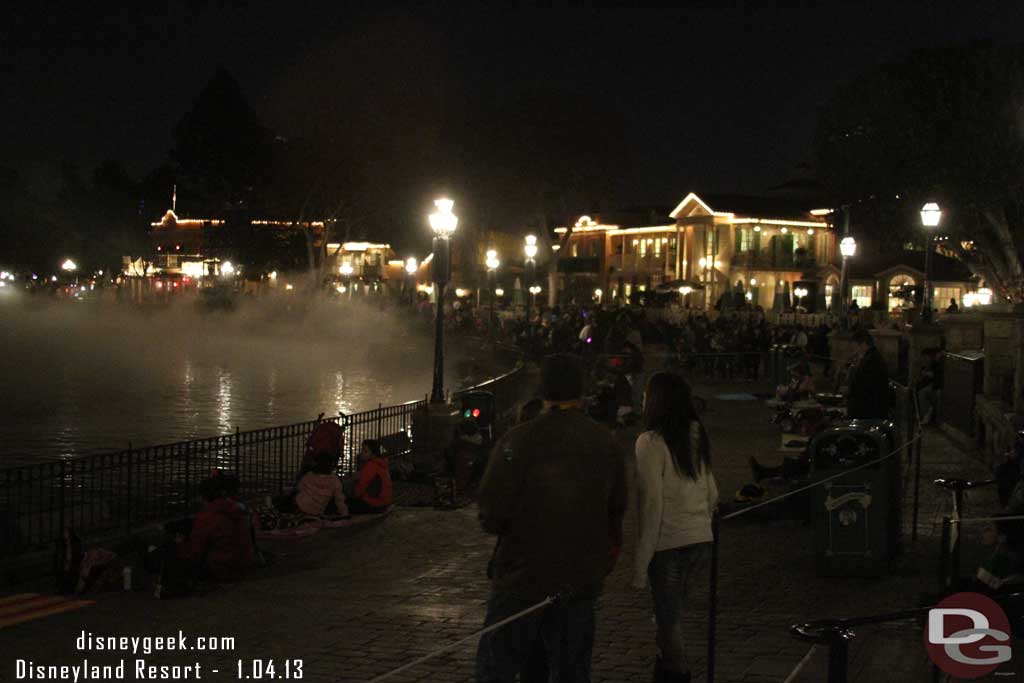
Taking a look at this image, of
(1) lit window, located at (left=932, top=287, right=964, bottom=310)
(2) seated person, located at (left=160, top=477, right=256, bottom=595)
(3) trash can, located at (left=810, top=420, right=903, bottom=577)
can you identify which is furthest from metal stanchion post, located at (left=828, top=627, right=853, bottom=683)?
(1) lit window, located at (left=932, top=287, right=964, bottom=310)

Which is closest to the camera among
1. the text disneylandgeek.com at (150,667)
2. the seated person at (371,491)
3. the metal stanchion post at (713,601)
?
the metal stanchion post at (713,601)

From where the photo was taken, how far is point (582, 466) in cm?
467

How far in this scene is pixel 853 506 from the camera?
863 centimetres

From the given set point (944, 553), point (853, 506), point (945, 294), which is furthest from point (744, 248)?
point (944, 553)

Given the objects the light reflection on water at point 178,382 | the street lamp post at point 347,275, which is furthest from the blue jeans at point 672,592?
the street lamp post at point 347,275

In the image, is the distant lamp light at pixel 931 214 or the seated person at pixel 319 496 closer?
the seated person at pixel 319 496

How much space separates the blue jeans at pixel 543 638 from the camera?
4.61 metres

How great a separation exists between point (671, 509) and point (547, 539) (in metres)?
1.43

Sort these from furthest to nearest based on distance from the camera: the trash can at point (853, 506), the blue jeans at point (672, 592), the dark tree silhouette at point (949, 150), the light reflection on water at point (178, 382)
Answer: the dark tree silhouette at point (949, 150), the light reflection on water at point (178, 382), the trash can at point (853, 506), the blue jeans at point (672, 592)

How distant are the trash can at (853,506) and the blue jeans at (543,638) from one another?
14.7ft

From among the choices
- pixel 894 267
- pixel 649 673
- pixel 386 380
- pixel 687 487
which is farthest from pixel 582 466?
pixel 894 267

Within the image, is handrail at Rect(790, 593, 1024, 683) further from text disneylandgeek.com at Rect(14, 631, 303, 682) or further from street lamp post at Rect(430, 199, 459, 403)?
street lamp post at Rect(430, 199, 459, 403)

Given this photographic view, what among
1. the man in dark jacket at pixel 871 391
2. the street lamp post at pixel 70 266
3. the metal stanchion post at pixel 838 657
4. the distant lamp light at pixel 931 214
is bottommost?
→ the metal stanchion post at pixel 838 657

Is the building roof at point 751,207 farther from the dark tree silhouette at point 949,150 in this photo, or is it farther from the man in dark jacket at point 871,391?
the man in dark jacket at point 871,391
